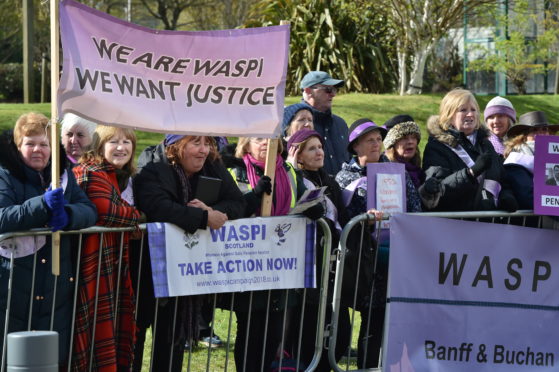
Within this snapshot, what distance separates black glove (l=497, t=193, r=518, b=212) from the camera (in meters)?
7.24

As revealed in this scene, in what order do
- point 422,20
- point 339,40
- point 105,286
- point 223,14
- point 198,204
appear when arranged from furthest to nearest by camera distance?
point 223,14 < point 339,40 < point 422,20 < point 198,204 < point 105,286

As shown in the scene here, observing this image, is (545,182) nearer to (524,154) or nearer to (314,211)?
(524,154)

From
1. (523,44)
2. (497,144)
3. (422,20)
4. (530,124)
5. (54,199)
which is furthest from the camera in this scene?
(523,44)

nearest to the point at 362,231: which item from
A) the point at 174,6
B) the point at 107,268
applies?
the point at 107,268

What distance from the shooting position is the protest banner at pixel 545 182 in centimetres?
720

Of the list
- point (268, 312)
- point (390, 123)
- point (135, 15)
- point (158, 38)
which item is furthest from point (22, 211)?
point (135, 15)

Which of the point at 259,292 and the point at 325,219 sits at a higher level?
the point at 325,219

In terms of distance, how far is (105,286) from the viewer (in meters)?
5.98

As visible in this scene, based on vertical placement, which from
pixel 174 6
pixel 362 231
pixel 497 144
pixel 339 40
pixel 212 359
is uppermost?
pixel 174 6

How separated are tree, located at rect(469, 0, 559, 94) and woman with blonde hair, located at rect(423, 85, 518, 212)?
45.1ft

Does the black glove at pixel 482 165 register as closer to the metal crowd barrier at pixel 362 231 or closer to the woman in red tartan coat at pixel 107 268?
the metal crowd barrier at pixel 362 231

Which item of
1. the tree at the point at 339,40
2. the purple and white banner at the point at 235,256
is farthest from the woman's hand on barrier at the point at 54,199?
the tree at the point at 339,40

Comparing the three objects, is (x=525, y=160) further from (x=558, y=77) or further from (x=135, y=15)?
(x=135, y=15)

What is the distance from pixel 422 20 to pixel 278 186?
13801 millimetres
